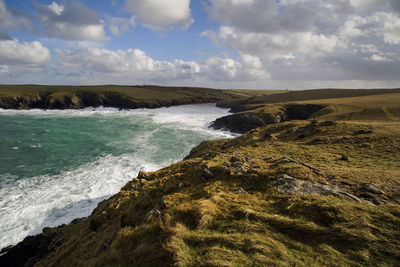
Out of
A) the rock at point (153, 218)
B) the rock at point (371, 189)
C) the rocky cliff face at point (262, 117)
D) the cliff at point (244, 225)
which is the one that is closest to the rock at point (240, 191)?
the cliff at point (244, 225)

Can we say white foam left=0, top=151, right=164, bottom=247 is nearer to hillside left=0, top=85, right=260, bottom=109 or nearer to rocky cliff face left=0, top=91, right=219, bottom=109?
rocky cliff face left=0, top=91, right=219, bottom=109

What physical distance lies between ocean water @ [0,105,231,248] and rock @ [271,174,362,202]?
16030 mm

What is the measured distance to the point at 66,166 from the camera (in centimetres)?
2631

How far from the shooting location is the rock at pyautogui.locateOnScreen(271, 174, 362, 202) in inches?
300

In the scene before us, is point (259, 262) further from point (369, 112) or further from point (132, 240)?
point (369, 112)

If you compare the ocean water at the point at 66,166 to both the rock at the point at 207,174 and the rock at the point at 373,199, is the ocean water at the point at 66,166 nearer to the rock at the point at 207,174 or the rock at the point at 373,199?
the rock at the point at 207,174

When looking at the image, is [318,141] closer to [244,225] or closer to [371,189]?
[371,189]

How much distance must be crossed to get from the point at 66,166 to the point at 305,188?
95.4ft

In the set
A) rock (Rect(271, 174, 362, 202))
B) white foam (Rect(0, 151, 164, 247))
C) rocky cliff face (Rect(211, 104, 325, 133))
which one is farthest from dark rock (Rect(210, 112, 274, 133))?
rock (Rect(271, 174, 362, 202))

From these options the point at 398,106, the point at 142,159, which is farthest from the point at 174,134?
the point at 398,106

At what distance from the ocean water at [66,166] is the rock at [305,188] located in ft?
52.6

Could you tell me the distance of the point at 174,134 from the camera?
4588 centimetres

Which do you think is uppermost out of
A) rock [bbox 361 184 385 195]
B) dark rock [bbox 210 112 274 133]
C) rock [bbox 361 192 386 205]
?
rock [bbox 361 184 385 195]

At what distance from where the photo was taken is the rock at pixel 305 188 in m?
7.62
